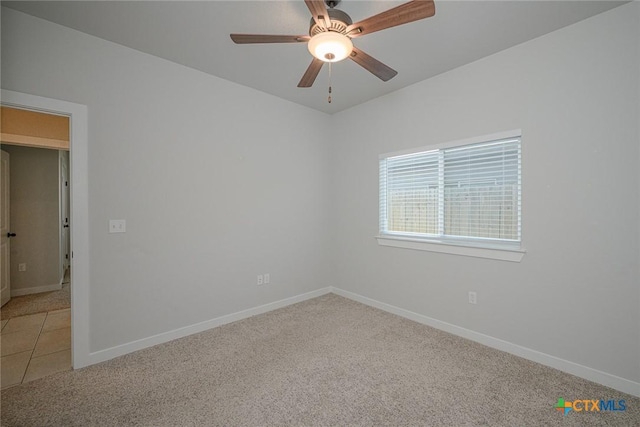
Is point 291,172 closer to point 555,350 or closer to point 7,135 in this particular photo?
point 555,350

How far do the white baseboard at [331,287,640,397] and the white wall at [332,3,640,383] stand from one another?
0.04 m

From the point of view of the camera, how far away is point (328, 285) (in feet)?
13.6

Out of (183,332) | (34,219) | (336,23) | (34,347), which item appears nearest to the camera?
(336,23)

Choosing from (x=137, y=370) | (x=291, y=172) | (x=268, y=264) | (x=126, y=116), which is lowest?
(x=137, y=370)

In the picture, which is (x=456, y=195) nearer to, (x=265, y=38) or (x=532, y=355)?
(x=532, y=355)

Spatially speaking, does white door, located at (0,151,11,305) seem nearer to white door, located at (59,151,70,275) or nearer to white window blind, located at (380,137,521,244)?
white door, located at (59,151,70,275)

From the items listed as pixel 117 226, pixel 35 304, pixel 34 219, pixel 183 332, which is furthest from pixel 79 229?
pixel 34 219

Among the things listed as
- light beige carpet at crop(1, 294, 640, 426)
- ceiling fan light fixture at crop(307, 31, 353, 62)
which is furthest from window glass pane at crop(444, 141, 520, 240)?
ceiling fan light fixture at crop(307, 31, 353, 62)

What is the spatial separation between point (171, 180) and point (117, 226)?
62 centimetres

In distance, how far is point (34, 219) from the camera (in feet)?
13.4

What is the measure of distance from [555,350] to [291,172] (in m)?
3.23

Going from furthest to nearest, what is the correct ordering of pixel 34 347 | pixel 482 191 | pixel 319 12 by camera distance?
1. pixel 482 191
2. pixel 34 347
3. pixel 319 12

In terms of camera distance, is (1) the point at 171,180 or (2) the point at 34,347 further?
(1) the point at 171,180

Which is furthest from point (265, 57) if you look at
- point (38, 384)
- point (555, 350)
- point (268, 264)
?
point (555, 350)
